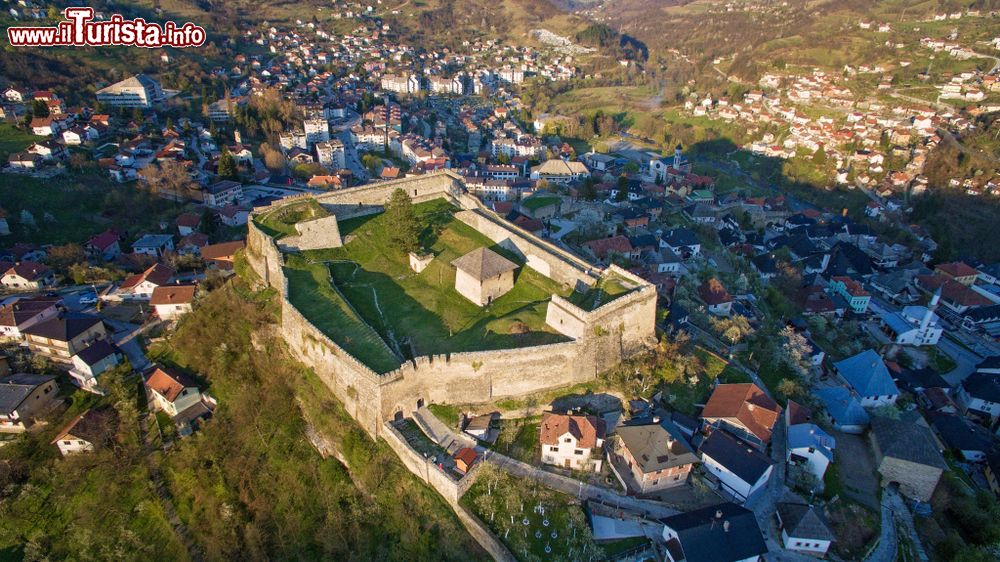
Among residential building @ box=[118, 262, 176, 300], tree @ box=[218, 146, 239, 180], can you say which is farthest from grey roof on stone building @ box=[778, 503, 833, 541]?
tree @ box=[218, 146, 239, 180]

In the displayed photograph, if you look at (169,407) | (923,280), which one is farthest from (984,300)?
(169,407)

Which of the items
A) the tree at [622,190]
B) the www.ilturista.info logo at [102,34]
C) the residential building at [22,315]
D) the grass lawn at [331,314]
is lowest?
the residential building at [22,315]

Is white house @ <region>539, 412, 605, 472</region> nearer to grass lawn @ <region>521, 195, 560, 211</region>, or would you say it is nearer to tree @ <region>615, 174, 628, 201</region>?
grass lawn @ <region>521, 195, 560, 211</region>

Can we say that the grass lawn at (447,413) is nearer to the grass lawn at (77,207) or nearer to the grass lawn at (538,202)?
the grass lawn at (538,202)

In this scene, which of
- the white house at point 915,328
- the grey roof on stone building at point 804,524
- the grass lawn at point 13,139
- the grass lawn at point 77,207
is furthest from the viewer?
the grass lawn at point 13,139

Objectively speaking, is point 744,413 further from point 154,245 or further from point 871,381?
point 154,245

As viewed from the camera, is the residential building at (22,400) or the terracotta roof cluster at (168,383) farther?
the residential building at (22,400)

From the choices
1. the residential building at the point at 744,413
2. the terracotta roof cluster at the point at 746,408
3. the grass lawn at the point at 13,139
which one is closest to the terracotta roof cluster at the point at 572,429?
the residential building at the point at 744,413
